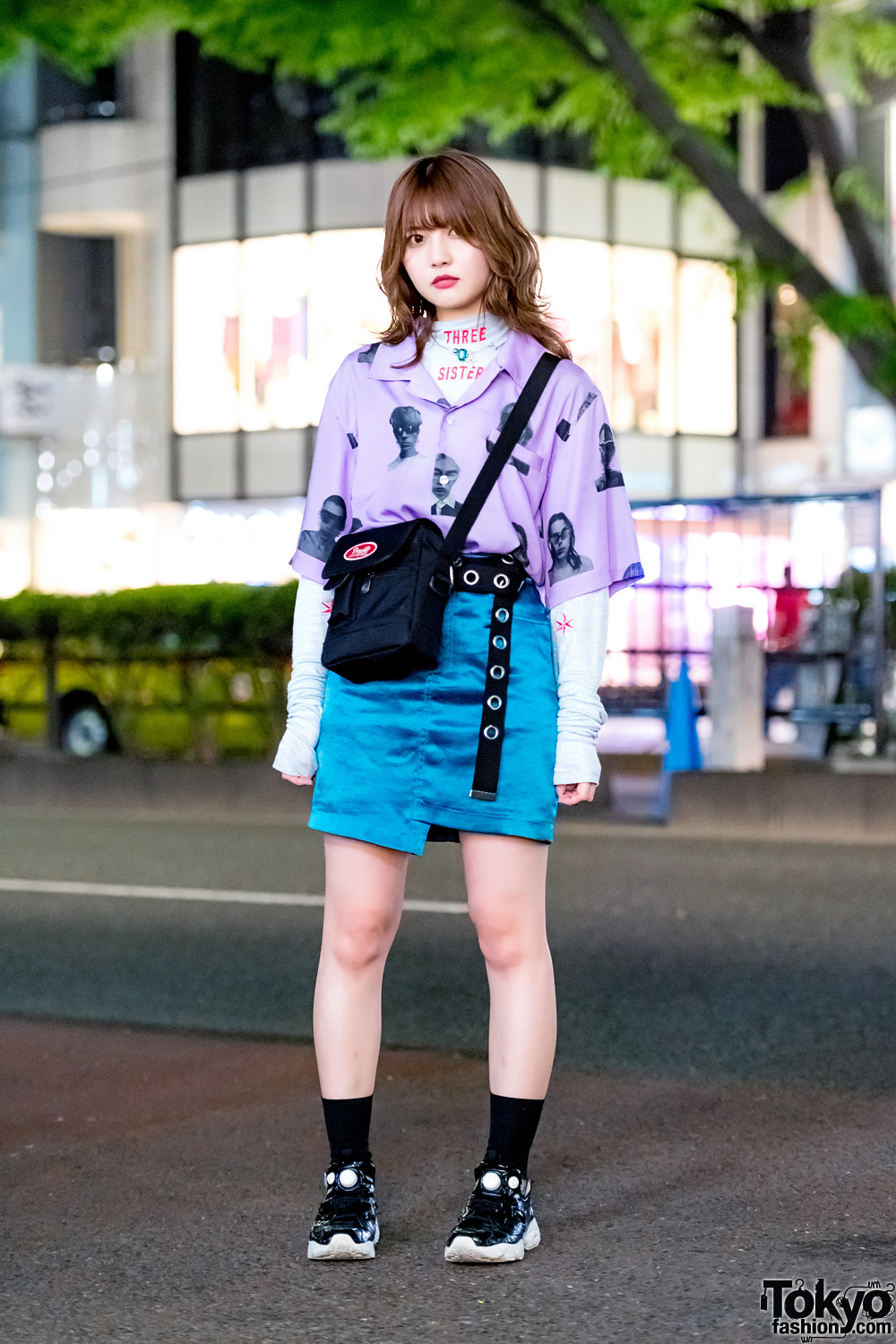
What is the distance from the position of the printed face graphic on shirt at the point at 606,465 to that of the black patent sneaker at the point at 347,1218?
4.49ft

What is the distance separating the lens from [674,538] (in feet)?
47.0

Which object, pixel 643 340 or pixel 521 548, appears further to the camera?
pixel 643 340

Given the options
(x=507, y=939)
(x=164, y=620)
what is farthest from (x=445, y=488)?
(x=164, y=620)

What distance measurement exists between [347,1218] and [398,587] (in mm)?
1172

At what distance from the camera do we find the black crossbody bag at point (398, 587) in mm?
3152

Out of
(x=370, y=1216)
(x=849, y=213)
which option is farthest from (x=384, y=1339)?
(x=849, y=213)

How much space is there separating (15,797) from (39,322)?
17449 millimetres

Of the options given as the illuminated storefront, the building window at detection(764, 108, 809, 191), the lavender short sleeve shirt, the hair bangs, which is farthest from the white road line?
the building window at detection(764, 108, 809, 191)

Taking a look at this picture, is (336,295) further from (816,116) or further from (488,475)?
(488,475)

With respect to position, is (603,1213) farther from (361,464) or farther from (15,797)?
(15,797)

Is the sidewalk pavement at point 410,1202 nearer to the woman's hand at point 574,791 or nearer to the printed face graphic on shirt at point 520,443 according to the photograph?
the woman's hand at point 574,791

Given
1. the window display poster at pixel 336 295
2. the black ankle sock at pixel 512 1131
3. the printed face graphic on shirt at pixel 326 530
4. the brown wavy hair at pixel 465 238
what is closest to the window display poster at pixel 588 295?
the window display poster at pixel 336 295

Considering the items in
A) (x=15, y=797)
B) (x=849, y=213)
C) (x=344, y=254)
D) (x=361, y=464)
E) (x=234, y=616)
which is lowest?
(x=15, y=797)

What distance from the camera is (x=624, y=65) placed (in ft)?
39.0
